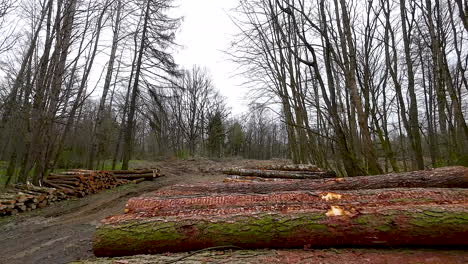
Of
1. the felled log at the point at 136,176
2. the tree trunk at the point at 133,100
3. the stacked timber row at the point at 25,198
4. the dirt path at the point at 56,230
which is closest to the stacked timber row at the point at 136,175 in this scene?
the felled log at the point at 136,176

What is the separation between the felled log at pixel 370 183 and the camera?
3570 mm

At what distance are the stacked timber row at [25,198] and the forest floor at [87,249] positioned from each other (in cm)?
25

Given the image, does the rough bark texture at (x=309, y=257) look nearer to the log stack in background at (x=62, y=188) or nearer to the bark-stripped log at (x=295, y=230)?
the bark-stripped log at (x=295, y=230)

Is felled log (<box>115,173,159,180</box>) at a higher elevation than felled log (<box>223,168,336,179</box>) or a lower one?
lower

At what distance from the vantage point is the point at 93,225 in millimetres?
5254

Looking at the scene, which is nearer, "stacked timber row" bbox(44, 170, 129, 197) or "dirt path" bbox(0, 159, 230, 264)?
"dirt path" bbox(0, 159, 230, 264)

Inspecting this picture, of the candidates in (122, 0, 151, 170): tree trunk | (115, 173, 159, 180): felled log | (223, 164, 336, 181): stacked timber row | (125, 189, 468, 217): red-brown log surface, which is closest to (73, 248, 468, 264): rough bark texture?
(125, 189, 468, 217): red-brown log surface

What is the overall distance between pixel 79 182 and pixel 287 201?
7.88 metres

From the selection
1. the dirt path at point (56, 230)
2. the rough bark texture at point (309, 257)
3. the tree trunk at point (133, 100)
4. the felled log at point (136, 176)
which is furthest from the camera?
the tree trunk at point (133, 100)

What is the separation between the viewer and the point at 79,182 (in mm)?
8711

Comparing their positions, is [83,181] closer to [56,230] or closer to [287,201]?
[56,230]

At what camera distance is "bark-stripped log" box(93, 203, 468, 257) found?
254 cm

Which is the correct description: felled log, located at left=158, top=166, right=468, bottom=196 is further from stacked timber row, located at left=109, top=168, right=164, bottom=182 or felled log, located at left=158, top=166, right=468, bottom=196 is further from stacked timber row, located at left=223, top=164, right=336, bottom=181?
stacked timber row, located at left=109, top=168, right=164, bottom=182

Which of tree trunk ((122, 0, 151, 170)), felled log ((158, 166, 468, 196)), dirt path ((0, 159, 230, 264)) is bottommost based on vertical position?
dirt path ((0, 159, 230, 264))
